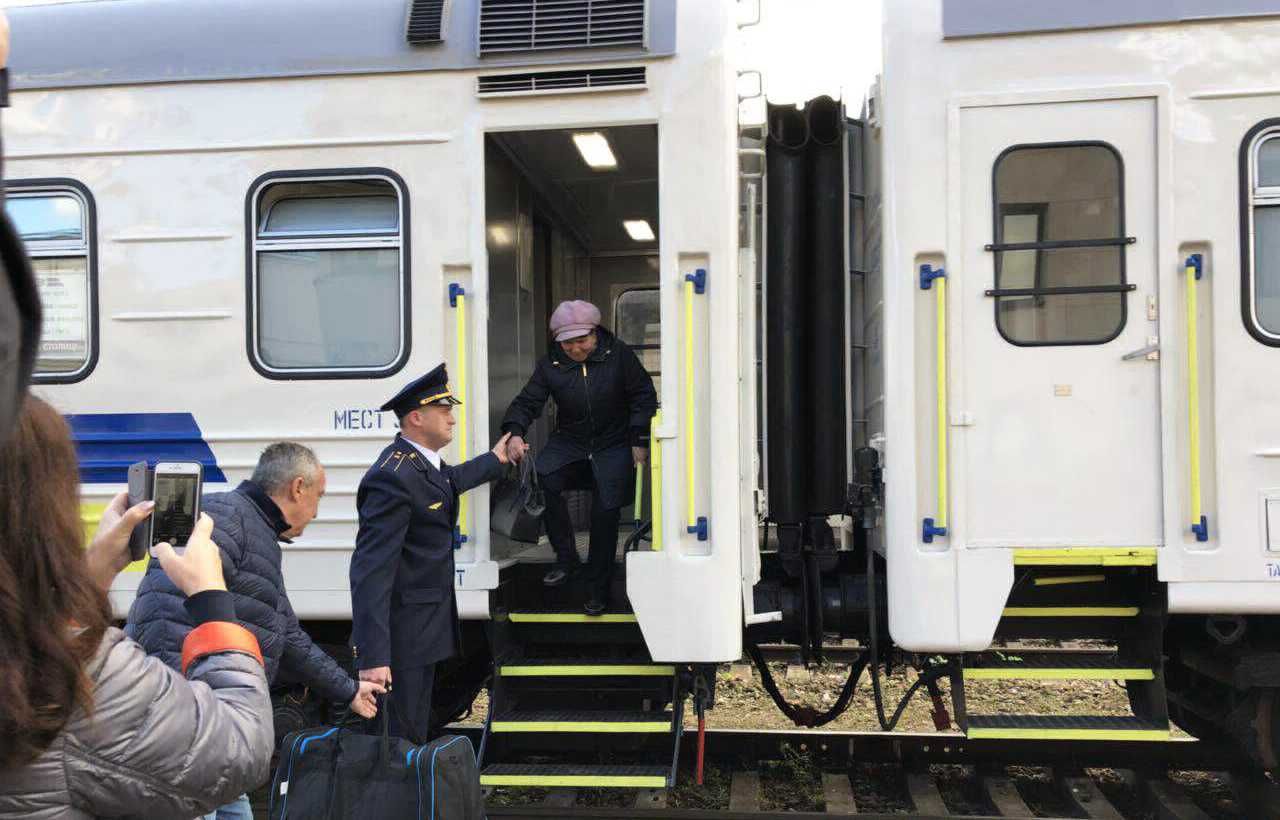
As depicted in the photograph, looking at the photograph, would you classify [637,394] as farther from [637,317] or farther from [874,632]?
[637,317]

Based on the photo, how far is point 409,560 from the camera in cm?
362

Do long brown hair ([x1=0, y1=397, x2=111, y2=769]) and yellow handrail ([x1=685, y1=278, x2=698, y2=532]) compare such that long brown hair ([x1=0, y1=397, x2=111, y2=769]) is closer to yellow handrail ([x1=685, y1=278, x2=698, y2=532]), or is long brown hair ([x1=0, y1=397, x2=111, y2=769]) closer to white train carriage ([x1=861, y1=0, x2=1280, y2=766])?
yellow handrail ([x1=685, y1=278, x2=698, y2=532])

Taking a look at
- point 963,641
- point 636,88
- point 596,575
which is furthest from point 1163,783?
point 636,88

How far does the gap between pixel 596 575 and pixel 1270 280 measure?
3.01 m

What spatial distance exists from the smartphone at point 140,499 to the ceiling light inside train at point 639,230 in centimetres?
479

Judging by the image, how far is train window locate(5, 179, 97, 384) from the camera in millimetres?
4332

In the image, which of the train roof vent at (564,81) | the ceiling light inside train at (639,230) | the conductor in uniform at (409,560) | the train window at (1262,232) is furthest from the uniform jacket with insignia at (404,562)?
the train window at (1262,232)

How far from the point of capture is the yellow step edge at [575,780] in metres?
3.89

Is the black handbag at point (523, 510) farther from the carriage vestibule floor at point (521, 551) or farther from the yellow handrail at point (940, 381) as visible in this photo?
the yellow handrail at point (940, 381)

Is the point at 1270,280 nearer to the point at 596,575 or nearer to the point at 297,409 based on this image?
the point at 596,575

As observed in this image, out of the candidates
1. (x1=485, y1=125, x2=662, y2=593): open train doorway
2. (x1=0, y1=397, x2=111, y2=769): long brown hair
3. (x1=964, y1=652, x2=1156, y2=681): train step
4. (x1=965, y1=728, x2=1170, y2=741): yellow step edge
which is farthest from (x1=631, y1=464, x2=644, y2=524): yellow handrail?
(x1=0, y1=397, x2=111, y2=769): long brown hair

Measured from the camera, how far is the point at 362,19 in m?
4.25

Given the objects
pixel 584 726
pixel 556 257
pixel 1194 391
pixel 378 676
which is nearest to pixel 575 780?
pixel 584 726

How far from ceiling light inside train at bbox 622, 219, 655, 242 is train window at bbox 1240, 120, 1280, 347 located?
3.47m
